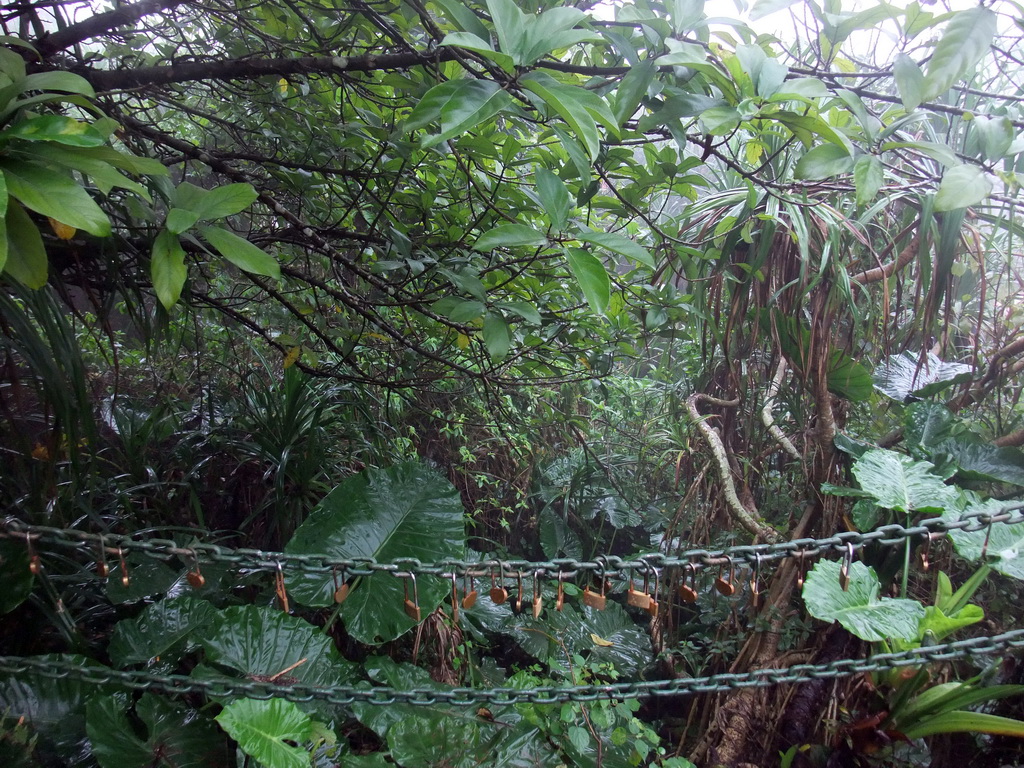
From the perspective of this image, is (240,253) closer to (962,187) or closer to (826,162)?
(826,162)

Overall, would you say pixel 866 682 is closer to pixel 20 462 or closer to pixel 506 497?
pixel 506 497

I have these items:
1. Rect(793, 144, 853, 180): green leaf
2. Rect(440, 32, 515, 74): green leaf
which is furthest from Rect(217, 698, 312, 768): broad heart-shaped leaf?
Rect(793, 144, 853, 180): green leaf

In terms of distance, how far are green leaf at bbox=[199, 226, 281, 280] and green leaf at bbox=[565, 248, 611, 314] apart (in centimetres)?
34

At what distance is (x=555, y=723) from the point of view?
1.64 m

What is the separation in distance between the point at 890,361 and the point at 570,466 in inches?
54.3

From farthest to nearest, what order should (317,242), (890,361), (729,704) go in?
(890,361) → (729,704) → (317,242)

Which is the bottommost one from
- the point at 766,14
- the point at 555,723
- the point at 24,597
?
the point at 555,723

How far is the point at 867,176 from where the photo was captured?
0.68 metres

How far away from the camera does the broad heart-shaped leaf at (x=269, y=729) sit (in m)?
1.15

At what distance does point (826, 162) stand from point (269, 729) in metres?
1.41

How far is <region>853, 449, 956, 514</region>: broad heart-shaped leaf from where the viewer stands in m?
1.56

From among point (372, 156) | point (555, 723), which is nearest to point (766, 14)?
point (372, 156)

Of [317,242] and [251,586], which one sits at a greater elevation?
[317,242]

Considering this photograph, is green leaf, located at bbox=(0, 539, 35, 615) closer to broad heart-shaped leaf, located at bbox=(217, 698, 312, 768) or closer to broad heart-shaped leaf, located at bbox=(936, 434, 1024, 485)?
broad heart-shaped leaf, located at bbox=(217, 698, 312, 768)
